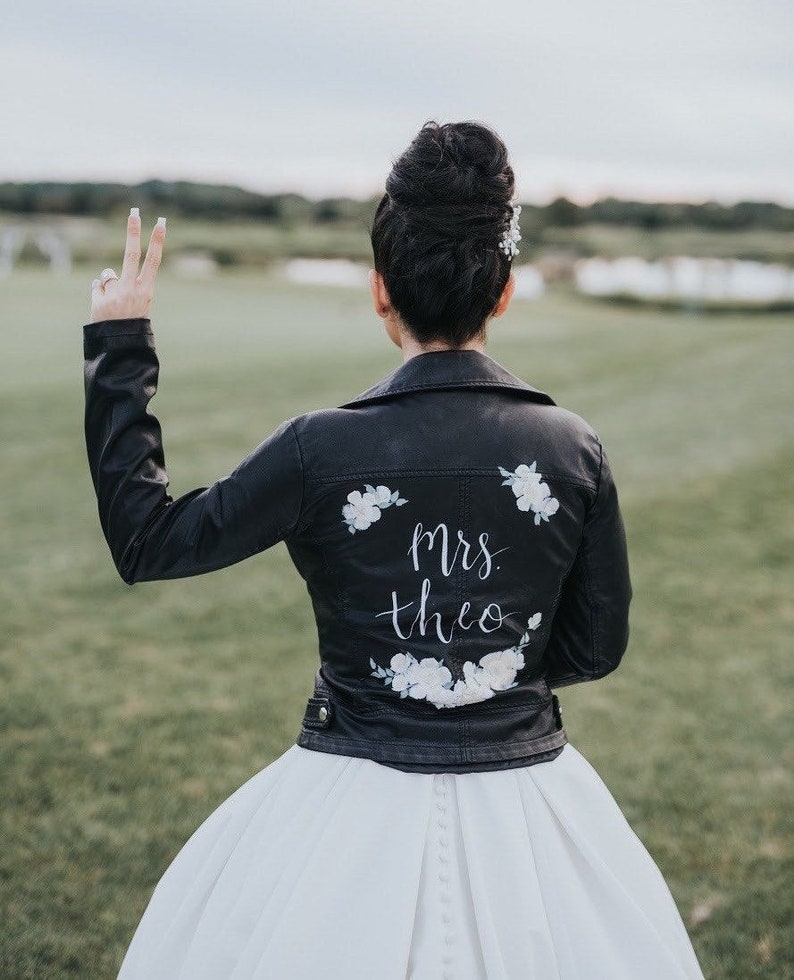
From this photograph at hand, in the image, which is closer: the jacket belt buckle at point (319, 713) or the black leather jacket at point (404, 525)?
the black leather jacket at point (404, 525)

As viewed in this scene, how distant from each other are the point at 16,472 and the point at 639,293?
1974 cm

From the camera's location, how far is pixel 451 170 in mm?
1618

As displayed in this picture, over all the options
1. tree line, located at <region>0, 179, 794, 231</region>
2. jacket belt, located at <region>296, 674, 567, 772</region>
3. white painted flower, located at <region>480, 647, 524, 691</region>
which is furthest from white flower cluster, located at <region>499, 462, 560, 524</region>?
tree line, located at <region>0, 179, 794, 231</region>

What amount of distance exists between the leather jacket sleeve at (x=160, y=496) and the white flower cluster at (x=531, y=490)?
0.33 m

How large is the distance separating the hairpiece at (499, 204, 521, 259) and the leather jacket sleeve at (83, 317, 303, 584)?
0.43 m

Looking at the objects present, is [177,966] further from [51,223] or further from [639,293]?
[51,223]

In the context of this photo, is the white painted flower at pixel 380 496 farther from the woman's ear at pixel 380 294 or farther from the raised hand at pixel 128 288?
the raised hand at pixel 128 288

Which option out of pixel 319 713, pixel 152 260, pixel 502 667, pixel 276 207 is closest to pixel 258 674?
pixel 319 713

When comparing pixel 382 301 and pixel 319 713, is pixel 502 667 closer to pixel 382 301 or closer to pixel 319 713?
pixel 319 713

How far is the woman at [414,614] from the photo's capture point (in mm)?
1650

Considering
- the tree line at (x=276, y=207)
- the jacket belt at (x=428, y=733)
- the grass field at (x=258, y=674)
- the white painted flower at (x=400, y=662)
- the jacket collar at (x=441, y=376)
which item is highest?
the tree line at (x=276, y=207)

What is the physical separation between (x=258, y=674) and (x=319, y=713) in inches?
131

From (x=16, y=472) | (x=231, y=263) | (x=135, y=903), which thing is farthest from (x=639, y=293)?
(x=135, y=903)

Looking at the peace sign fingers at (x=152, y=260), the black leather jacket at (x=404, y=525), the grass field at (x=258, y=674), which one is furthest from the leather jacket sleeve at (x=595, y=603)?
the grass field at (x=258, y=674)
